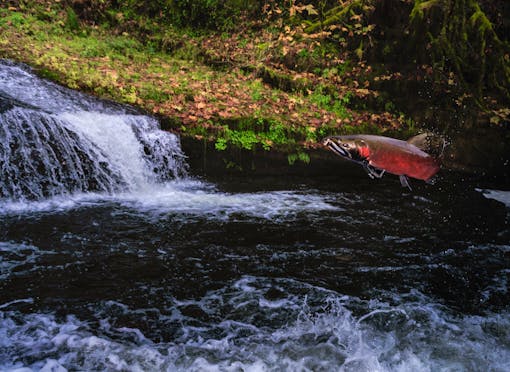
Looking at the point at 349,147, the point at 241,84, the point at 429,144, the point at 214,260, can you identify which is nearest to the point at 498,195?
the point at 241,84

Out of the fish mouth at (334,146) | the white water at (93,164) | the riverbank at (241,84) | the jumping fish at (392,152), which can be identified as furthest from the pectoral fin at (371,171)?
the riverbank at (241,84)

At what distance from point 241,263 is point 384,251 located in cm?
187

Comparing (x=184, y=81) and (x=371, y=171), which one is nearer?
(x=371, y=171)

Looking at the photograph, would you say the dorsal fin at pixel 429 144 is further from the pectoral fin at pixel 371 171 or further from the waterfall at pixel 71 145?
the waterfall at pixel 71 145

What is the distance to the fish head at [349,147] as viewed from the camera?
2070 mm

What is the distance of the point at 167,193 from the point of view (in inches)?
281

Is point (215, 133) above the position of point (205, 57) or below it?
below

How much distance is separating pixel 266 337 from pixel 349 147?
205 cm

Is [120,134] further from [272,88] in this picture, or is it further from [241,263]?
[272,88]

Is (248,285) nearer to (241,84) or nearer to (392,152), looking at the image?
A: (392,152)

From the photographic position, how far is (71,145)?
22.1 ft

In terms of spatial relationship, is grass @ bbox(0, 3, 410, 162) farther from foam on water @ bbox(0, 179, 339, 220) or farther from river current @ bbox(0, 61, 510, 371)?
foam on water @ bbox(0, 179, 339, 220)

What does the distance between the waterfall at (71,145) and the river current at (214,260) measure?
2 cm

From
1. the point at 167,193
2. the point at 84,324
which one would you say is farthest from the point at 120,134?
the point at 84,324
